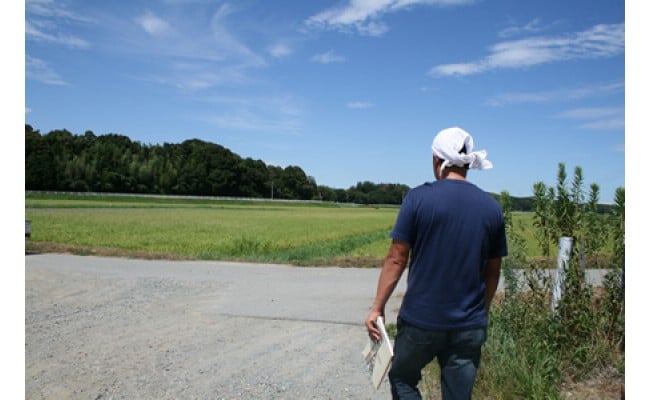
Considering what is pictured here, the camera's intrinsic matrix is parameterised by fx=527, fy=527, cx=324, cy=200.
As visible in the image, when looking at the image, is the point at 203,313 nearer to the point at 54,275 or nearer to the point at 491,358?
the point at 491,358

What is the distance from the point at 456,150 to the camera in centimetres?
278

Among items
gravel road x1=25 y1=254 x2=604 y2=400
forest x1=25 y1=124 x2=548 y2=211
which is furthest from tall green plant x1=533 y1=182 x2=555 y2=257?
forest x1=25 y1=124 x2=548 y2=211

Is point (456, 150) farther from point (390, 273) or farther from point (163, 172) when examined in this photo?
point (163, 172)

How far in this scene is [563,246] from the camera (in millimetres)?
5047

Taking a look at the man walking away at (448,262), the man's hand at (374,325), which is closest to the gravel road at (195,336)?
the man's hand at (374,325)

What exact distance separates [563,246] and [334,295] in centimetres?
503

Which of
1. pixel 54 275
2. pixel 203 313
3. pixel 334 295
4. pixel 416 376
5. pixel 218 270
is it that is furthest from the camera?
pixel 218 270

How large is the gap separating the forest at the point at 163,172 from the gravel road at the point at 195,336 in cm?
7039

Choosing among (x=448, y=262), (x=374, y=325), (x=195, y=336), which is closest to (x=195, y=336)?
(x=195, y=336)

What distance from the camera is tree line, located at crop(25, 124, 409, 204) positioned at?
80.6 metres

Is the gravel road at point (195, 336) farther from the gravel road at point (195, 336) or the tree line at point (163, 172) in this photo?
the tree line at point (163, 172)

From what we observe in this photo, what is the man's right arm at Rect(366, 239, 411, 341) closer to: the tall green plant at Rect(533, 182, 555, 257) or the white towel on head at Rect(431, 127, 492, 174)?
the white towel on head at Rect(431, 127, 492, 174)

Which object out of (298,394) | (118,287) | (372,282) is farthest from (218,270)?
(298,394)

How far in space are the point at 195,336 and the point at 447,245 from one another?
14.7ft
